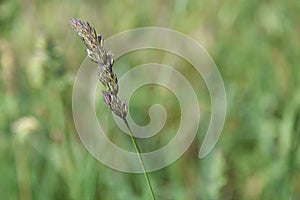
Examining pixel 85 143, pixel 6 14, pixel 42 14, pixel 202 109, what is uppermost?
pixel 42 14

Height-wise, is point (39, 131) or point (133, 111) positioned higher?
point (133, 111)

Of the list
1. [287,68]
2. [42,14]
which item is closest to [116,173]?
[287,68]

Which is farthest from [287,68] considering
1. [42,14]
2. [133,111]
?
[42,14]

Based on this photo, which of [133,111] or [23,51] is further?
[23,51]

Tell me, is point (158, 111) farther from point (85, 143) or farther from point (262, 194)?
point (262, 194)

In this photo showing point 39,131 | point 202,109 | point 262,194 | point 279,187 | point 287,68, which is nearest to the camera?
point 279,187

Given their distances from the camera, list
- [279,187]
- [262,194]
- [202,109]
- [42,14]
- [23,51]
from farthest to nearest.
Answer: [42,14]
[23,51]
[202,109]
[262,194]
[279,187]
